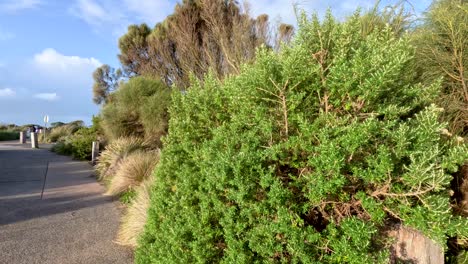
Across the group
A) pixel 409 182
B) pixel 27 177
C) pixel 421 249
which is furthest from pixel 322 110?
pixel 27 177

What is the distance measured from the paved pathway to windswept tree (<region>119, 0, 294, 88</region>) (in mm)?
4255

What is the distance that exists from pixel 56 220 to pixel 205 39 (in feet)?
30.7

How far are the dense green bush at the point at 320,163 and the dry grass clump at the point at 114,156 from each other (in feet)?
23.9

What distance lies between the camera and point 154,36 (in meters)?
19.0

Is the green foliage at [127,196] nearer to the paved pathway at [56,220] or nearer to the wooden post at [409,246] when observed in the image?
the paved pathway at [56,220]

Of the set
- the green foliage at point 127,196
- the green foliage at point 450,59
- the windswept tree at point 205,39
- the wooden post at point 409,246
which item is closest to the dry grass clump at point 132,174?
the green foliage at point 127,196

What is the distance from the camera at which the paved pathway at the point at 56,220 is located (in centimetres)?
474

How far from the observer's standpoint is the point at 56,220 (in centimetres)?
616

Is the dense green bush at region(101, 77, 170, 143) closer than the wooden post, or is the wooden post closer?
the wooden post

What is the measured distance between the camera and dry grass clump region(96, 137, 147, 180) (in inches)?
387

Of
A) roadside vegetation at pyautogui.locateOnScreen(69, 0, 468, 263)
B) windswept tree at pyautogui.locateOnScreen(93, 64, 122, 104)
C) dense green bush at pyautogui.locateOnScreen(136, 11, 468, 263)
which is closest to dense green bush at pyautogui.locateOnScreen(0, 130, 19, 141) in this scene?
windswept tree at pyautogui.locateOnScreen(93, 64, 122, 104)

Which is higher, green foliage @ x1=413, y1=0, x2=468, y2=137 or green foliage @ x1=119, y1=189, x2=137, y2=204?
green foliage @ x1=413, y1=0, x2=468, y2=137

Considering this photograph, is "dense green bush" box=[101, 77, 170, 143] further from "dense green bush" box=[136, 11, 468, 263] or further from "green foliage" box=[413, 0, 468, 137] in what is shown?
"dense green bush" box=[136, 11, 468, 263]

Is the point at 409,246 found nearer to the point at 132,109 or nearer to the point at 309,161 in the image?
the point at 309,161
